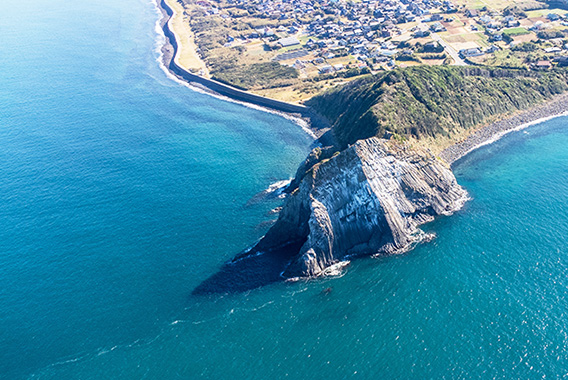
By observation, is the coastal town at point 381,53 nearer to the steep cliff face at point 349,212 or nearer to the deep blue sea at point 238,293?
the deep blue sea at point 238,293

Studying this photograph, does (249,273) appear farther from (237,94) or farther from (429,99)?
(237,94)

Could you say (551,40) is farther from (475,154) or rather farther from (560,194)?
(560,194)

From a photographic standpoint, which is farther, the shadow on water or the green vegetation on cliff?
the green vegetation on cliff

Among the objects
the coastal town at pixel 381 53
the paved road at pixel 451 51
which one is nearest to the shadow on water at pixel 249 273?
the coastal town at pixel 381 53

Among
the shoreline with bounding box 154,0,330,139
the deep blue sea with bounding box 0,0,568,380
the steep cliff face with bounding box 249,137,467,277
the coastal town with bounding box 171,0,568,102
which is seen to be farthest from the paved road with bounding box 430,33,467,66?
the steep cliff face with bounding box 249,137,467,277

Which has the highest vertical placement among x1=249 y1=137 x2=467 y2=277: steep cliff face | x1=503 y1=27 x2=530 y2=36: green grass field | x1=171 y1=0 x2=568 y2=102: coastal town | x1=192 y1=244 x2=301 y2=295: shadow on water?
x1=503 y1=27 x2=530 y2=36: green grass field

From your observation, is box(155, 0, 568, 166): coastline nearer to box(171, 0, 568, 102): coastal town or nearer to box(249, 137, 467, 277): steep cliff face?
box(171, 0, 568, 102): coastal town
